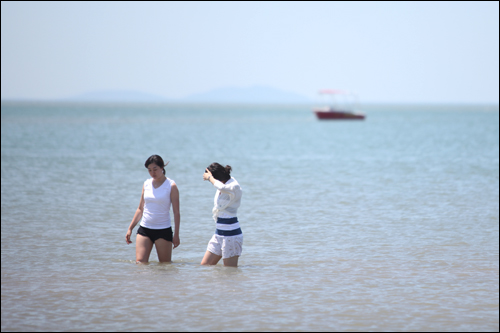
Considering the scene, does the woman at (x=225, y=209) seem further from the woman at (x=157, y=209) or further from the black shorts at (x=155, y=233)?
the black shorts at (x=155, y=233)

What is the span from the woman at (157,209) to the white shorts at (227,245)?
520 millimetres

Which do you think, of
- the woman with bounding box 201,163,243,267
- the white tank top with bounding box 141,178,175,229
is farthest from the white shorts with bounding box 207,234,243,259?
the white tank top with bounding box 141,178,175,229

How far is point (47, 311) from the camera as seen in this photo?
6812 millimetres

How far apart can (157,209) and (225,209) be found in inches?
35.0

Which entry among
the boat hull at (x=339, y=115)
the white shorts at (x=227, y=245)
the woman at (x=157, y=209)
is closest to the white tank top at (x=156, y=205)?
the woman at (x=157, y=209)

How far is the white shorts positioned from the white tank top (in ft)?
2.31

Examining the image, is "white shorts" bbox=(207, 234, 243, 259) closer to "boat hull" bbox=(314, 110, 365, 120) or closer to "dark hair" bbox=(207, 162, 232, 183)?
"dark hair" bbox=(207, 162, 232, 183)

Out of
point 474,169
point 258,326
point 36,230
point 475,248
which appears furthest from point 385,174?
point 258,326

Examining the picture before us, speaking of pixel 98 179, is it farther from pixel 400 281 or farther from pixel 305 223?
pixel 400 281

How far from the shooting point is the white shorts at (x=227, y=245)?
820 centimetres

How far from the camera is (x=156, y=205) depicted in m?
8.13

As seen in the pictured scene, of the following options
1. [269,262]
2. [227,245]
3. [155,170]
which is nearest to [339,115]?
[269,262]

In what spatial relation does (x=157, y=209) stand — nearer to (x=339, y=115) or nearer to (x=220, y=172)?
(x=220, y=172)

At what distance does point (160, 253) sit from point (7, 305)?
2.16 metres
